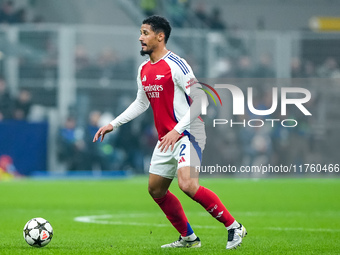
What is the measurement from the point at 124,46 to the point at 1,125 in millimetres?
4231

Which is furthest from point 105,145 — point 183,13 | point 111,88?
point 183,13

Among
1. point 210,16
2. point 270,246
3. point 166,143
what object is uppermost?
point 210,16

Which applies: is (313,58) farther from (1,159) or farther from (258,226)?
(258,226)

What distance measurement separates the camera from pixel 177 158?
7500 mm

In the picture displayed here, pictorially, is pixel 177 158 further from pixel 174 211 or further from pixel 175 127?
pixel 174 211

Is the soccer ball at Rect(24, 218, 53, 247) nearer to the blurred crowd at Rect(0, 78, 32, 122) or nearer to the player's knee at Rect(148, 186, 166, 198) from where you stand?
the player's knee at Rect(148, 186, 166, 198)

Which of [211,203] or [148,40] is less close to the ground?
[148,40]

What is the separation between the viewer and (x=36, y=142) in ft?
72.8

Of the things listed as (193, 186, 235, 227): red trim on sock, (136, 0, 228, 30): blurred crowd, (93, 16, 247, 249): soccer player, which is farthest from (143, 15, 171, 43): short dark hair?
(136, 0, 228, 30): blurred crowd

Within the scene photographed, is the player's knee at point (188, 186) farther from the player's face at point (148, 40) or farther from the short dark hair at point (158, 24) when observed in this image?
the short dark hair at point (158, 24)

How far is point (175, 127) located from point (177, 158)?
15.4 inches

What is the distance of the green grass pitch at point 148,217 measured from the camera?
770 cm

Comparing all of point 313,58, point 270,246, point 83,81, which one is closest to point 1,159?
point 83,81

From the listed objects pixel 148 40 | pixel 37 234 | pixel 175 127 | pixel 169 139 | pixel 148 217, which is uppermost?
pixel 148 40
